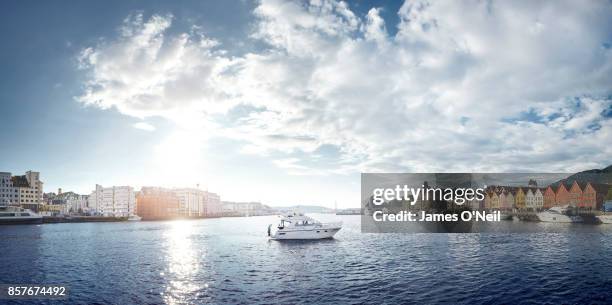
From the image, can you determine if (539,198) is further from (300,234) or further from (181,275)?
(181,275)

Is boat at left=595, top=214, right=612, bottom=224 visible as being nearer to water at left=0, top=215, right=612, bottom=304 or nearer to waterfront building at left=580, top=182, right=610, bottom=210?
waterfront building at left=580, top=182, right=610, bottom=210

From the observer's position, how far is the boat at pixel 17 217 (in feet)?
562

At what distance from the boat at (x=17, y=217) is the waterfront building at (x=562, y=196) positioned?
266143 mm

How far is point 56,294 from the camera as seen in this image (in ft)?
124

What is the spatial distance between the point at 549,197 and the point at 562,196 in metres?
10.3

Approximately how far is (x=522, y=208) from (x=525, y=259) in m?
155

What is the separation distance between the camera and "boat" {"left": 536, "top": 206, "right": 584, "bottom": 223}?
132750 mm

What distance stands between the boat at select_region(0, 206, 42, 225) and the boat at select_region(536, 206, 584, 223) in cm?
24382

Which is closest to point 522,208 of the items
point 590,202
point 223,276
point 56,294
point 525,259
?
point 590,202

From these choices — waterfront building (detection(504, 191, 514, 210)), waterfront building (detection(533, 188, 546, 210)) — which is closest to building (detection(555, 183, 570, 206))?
waterfront building (detection(533, 188, 546, 210))

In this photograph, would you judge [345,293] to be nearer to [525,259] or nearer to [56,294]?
[56,294]

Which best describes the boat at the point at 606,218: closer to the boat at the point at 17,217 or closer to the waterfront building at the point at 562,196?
the waterfront building at the point at 562,196

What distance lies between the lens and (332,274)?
→ 46.5 m

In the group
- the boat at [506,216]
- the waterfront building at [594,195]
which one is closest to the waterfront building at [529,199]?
the boat at [506,216]
